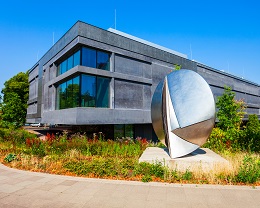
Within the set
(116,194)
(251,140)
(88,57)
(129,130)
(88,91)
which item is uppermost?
(88,57)

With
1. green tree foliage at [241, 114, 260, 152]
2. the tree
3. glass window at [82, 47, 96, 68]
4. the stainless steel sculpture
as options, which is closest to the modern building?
glass window at [82, 47, 96, 68]

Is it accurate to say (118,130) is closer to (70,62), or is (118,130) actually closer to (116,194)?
(70,62)

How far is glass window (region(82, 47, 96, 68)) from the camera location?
810 inches

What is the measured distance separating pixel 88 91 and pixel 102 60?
389 centimetres

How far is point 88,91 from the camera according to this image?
20.5 m

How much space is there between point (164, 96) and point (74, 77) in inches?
537

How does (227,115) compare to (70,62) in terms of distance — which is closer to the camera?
(70,62)

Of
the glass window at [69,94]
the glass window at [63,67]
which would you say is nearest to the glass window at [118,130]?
the glass window at [69,94]

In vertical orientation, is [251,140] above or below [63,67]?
below

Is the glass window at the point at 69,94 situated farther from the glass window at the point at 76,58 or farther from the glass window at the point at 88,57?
the glass window at the point at 88,57

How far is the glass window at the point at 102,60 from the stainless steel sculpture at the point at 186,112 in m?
12.6

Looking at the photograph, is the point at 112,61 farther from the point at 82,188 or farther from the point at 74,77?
the point at 82,188

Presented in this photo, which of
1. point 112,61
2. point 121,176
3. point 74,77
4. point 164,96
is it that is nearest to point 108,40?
point 112,61

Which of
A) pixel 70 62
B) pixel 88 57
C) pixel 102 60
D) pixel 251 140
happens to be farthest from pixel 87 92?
pixel 251 140
